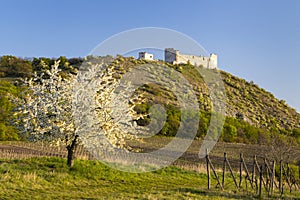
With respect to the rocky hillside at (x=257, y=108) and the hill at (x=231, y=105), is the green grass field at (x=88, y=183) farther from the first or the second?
the rocky hillside at (x=257, y=108)

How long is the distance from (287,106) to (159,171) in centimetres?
8367

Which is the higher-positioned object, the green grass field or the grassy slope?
the grassy slope

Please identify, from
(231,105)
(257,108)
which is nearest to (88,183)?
(231,105)

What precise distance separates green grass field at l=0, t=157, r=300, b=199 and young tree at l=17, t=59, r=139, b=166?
1281 millimetres

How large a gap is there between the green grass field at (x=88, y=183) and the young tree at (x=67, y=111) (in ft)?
4.20

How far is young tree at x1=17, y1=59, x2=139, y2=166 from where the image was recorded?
17406 mm

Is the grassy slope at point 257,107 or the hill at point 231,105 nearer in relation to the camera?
the hill at point 231,105

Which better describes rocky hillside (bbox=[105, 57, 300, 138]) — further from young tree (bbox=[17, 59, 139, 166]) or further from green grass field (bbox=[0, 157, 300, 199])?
young tree (bbox=[17, 59, 139, 166])

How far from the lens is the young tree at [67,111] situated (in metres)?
17.4

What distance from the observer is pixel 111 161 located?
20609 millimetres

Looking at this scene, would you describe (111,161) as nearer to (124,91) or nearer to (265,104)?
(124,91)

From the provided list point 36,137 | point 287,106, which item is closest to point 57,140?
point 36,137

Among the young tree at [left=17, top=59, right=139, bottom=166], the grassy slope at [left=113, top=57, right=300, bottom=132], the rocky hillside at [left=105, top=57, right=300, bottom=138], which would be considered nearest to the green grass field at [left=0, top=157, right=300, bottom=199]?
the young tree at [left=17, top=59, right=139, bottom=166]

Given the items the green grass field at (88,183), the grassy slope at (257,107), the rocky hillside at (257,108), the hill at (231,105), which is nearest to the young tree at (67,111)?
the green grass field at (88,183)
